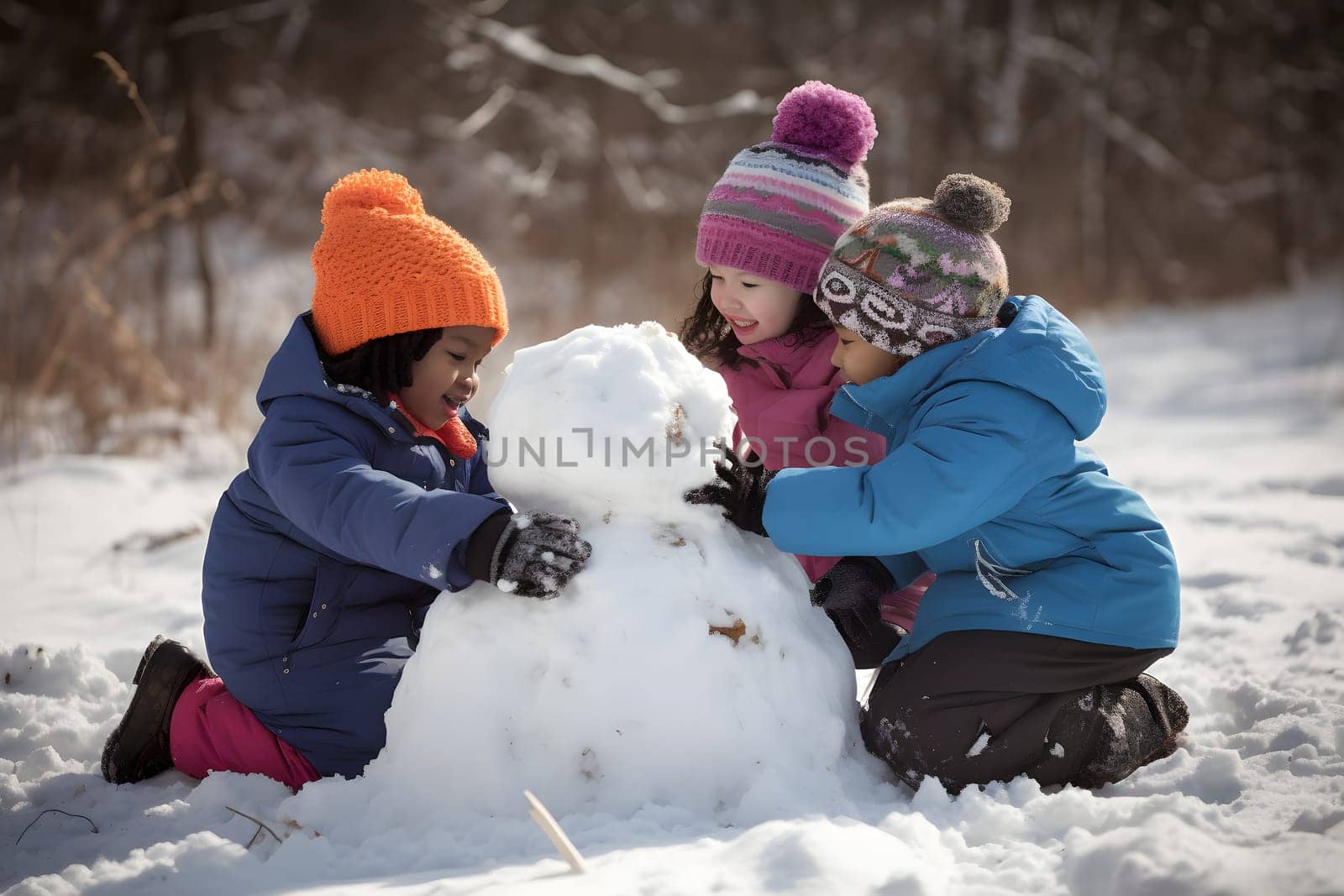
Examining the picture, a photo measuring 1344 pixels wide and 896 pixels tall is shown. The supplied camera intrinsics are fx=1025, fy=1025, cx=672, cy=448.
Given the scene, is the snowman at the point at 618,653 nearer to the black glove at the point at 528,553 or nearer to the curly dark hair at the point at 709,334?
the black glove at the point at 528,553

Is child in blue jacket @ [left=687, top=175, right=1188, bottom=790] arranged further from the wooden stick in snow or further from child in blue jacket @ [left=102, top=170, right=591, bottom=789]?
child in blue jacket @ [left=102, top=170, right=591, bottom=789]

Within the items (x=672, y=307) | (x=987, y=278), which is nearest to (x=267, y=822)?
(x=987, y=278)

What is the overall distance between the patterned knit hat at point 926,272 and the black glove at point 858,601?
510 mm

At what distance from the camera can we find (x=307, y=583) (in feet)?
7.43

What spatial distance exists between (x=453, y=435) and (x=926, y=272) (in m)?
1.15

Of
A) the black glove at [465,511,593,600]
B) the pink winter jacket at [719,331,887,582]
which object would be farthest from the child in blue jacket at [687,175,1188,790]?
the pink winter jacket at [719,331,887,582]

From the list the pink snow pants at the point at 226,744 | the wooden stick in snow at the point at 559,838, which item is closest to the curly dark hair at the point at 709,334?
the pink snow pants at the point at 226,744

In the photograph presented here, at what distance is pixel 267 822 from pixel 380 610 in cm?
55

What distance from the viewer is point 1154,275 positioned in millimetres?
13391

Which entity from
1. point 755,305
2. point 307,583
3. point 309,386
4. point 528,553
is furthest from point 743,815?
point 755,305

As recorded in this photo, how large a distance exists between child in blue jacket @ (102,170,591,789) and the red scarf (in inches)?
0.6

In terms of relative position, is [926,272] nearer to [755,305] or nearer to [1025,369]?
[1025,369]

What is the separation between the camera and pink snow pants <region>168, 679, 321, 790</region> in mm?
2174

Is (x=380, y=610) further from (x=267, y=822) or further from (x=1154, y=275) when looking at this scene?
(x=1154, y=275)
